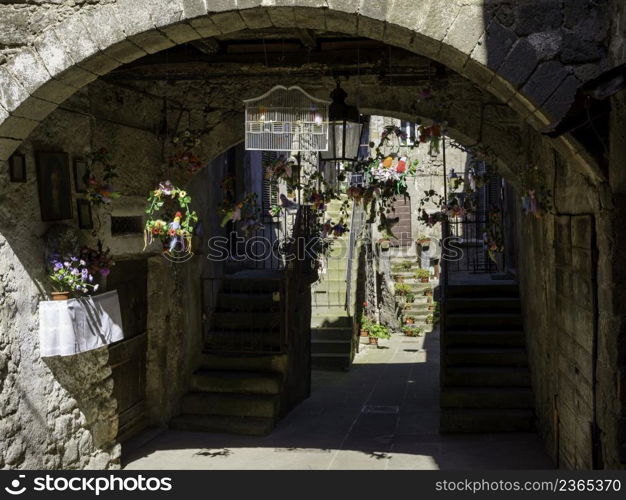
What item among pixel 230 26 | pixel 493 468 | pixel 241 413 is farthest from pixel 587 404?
pixel 241 413

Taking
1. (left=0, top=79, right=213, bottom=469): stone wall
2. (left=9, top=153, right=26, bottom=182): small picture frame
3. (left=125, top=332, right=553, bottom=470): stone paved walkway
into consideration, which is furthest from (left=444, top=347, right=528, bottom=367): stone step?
(left=9, top=153, right=26, bottom=182): small picture frame

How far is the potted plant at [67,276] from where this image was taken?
5969 millimetres

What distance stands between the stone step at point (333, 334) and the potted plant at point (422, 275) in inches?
226

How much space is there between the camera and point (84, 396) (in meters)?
6.52

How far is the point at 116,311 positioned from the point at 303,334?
4426 millimetres

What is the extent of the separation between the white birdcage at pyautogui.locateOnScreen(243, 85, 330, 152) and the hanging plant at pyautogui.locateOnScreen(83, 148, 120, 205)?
1267 mm

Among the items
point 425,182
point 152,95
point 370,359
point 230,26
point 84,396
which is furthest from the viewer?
point 425,182

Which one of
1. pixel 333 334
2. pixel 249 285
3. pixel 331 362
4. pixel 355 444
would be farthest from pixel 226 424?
pixel 333 334

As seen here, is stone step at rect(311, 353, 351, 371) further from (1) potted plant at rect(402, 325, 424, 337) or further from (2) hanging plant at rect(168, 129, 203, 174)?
(2) hanging plant at rect(168, 129, 203, 174)

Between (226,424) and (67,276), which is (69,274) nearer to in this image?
(67,276)

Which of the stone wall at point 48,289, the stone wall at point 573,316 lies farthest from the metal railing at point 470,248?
the stone wall at point 48,289

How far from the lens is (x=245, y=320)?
1021 centimetres

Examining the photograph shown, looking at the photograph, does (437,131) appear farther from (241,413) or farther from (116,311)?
(241,413)

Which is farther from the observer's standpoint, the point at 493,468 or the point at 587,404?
the point at 493,468
